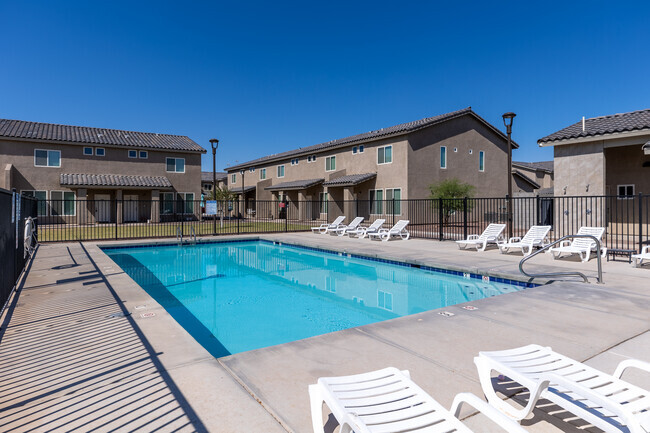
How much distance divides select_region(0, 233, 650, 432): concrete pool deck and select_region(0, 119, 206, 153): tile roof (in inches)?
939

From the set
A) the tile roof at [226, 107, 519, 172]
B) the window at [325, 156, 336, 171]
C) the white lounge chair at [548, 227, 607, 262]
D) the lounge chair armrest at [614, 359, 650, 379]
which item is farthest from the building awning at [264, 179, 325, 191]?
the lounge chair armrest at [614, 359, 650, 379]

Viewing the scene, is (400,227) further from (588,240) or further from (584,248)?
(584,248)

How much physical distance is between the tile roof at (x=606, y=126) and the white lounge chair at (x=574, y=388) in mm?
12801

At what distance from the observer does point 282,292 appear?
855cm

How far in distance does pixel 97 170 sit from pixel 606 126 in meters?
29.3

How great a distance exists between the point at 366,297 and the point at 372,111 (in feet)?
96.3

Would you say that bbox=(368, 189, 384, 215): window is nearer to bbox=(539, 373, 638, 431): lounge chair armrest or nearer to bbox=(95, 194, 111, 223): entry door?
bbox=(95, 194, 111, 223): entry door

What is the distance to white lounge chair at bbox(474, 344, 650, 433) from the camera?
199 centimetres

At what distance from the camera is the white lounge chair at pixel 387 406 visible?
5.94ft

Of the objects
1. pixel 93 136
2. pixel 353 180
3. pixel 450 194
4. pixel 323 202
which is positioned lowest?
pixel 323 202

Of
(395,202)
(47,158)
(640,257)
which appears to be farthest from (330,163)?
(640,257)

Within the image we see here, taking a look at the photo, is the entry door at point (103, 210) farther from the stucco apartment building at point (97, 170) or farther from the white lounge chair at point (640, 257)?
the white lounge chair at point (640, 257)

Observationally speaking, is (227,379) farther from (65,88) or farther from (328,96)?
(328,96)

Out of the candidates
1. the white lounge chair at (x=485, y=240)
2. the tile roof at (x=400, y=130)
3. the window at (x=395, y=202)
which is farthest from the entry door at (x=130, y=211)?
the white lounge chair at (x=485, y=240)
